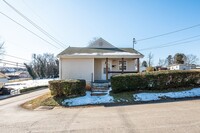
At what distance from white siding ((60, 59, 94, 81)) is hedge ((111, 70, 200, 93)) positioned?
5.13 metres

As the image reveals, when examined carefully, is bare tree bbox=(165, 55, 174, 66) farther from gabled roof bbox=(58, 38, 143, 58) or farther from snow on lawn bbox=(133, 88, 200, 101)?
snow on lawn bbox=(133, 88, 200, 101)

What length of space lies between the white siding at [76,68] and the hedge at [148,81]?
16.8 ft

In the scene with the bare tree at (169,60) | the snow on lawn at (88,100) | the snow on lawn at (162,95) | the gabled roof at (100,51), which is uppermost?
the bare tree at (169,60)

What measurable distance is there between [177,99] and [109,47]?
12.5 m

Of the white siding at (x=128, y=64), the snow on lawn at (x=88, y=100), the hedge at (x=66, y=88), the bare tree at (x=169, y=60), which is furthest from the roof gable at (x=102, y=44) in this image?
the bare tree at (x=169, y=60)

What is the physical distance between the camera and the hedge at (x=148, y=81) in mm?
16078

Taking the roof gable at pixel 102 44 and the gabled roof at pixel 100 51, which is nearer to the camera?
the gabled roof at pixel 100 51

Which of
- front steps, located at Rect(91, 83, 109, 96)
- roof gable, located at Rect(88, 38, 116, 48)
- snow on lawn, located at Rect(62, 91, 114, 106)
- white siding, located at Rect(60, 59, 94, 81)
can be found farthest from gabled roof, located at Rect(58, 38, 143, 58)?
snow on lawn, located at Rect(62, 91, 114, 106)

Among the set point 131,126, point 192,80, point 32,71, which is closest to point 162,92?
point 192,80

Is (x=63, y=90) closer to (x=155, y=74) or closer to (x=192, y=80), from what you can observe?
(x=155, y=74)

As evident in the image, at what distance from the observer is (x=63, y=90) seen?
16109mm

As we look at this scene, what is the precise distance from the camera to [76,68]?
20.9 meters

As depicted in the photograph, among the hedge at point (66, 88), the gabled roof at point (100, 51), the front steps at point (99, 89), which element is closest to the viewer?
the hedge at point (66, 88)

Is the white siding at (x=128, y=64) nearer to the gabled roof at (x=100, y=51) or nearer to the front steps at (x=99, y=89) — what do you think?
the gabled roof at (x=100, y=51)
